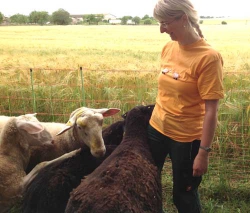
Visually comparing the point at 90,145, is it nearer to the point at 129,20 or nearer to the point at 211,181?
the point at 211,181

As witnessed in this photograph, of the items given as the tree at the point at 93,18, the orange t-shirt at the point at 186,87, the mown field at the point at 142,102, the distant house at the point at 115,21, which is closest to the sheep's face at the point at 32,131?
the orange t-shirt at the point at 186,87

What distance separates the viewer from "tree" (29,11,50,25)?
45.1m

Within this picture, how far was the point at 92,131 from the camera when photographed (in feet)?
12.6

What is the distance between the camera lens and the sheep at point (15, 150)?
12.2 feet

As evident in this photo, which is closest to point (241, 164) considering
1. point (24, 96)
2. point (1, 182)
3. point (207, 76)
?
point (207, 76)

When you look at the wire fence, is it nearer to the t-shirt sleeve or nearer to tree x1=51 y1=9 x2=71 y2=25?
the t-shirt sleeve

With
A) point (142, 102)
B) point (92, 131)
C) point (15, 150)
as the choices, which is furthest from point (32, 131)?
point (142, 102)

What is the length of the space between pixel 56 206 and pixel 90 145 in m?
0.78

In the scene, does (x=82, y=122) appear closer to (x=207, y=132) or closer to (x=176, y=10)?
(x=207, y=132)

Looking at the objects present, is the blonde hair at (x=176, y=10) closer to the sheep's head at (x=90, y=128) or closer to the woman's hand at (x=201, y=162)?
the woman's hand at (x=201, y=162)

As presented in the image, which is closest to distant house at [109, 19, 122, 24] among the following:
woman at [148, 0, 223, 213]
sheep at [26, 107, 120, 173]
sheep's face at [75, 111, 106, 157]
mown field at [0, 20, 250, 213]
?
mown field at [0, 20, 250, 213]

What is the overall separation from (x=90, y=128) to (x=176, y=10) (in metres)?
1.74

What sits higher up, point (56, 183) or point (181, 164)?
point (181, 164)

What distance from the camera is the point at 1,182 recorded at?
145 inches
